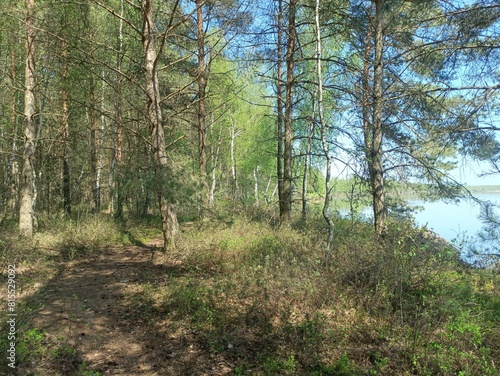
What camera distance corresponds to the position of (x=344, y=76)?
28.5 ft

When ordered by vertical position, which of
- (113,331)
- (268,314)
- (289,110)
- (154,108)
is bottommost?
(113,331)

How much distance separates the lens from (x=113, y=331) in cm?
452

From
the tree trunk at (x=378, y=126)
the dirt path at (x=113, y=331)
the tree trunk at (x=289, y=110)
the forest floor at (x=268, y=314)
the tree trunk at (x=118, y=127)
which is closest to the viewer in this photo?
the forest floor at (x=268, y=314)

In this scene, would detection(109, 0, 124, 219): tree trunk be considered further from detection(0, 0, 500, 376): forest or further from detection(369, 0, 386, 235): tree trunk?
detection(369, 0, 386, 235): tree trunk

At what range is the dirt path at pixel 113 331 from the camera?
3680mm

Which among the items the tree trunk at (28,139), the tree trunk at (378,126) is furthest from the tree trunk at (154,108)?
the tree trunk at (378,126)

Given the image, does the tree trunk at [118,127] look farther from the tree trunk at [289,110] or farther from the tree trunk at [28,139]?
the tree trunk at [289,110]

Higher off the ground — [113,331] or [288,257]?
[288,257]

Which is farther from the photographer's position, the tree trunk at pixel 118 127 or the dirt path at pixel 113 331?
the tree trunk at pixel 118 127

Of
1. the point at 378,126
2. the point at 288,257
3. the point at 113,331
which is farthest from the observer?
the point at 378,126

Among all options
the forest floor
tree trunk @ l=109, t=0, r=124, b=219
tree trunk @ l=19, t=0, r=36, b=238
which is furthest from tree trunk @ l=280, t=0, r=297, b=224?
tree trunk @ l=19, t=0, r=36, b=238

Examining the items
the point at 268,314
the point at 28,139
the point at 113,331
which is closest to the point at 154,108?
the point at 28,139

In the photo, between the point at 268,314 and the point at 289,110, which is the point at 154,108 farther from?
the point at 268,314

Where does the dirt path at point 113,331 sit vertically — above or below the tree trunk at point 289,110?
below
